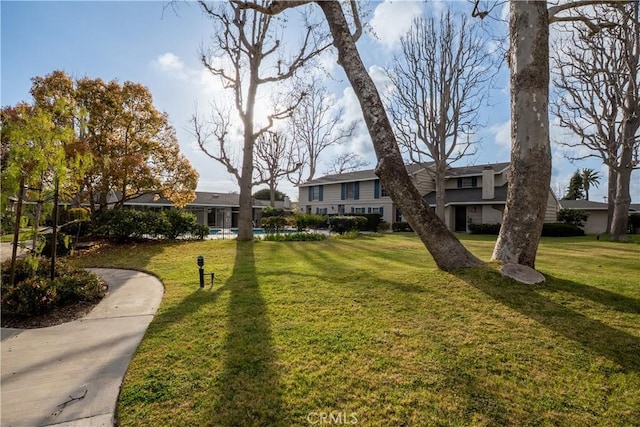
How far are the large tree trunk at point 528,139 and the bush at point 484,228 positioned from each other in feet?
57.4

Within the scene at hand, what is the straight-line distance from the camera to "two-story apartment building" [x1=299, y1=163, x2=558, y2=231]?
21422mm

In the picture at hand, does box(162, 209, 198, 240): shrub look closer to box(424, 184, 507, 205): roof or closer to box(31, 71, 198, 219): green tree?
box(31, 71, 198, 219): green tree

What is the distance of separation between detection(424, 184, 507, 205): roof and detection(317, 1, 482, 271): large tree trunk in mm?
17785

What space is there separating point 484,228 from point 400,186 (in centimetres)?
1862

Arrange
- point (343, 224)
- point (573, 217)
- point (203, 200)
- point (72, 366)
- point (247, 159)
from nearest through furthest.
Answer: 1. point (72, 366)
2. point (247, 159)
3. point (343, 224)
4. point (573, 217)
5. point (203, 200)

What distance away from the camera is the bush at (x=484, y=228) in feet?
66.1

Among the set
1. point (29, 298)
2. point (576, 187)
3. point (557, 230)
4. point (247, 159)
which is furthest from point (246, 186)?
point (576, 187)

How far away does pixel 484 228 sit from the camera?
814 inches

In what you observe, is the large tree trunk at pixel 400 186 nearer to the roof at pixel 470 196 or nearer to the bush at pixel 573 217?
the roof at pixel 470 196

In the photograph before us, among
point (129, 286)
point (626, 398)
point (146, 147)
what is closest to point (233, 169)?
point (146, 147)

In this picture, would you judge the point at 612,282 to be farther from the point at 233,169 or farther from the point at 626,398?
the point at 233,169

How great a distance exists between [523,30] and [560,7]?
2.28ft

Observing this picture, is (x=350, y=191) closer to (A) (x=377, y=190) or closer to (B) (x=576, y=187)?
(A) (x=377, y=190)

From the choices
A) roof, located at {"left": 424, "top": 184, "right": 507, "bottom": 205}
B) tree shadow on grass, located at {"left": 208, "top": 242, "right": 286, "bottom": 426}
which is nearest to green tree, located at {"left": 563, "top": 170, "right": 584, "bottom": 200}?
roof, located at {"left": 424, "top": 184, "right": 507, "bottom": 205}
